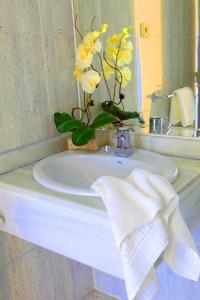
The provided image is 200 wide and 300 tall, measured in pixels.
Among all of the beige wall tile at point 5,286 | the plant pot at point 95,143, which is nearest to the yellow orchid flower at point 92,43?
the plant pot at point 95,143

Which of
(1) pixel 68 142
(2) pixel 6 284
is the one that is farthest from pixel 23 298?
(1) pixel 68 142

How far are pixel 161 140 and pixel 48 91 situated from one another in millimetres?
515

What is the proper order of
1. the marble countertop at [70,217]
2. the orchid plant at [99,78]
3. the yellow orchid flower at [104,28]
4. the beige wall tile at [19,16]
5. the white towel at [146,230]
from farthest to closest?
the yellow orchid flower at [104,28], the orchid plant at [99,78], the beige wall tile at [19,16], the marble countertop at [70,217], the white towel at [146,230]

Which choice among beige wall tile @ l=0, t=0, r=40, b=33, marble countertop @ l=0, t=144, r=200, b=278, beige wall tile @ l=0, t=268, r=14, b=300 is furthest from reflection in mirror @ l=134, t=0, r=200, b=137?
beige wall tile @ l=0, t=268, r=14, b=300

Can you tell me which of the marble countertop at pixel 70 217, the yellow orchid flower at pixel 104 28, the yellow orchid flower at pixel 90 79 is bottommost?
the marble countertop at pixel 70 217

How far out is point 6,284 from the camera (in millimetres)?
1332

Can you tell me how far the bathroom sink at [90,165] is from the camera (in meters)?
1.18

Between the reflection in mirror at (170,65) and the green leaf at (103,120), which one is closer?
the reflection in mirror at (170,65)

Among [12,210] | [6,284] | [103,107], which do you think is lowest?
[6,284]

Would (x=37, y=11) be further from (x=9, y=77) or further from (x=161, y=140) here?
(x=161, y=140)

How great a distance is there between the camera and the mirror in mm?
1183

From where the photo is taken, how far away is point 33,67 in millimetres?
1284

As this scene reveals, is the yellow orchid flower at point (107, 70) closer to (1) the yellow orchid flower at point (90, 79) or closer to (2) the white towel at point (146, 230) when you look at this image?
(1) the yellow orchid flower at point (90, 79)

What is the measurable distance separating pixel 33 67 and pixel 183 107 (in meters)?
0.61
